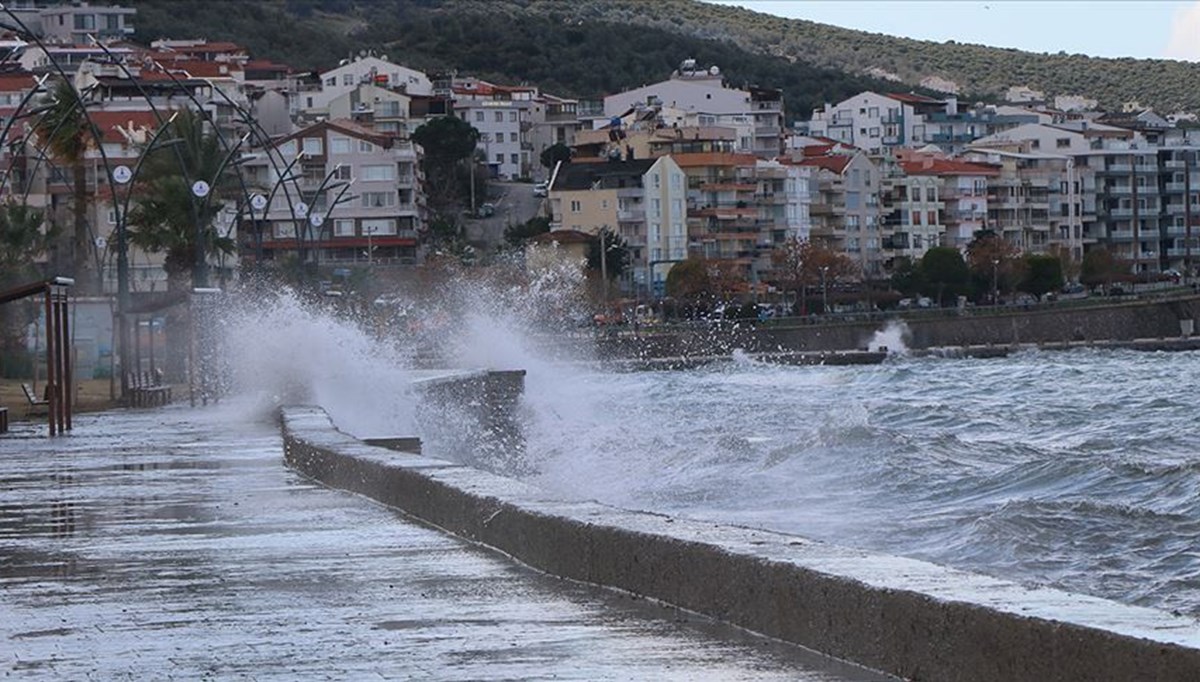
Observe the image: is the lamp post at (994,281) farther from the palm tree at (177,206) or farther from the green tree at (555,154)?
the palm tree at (177,206)

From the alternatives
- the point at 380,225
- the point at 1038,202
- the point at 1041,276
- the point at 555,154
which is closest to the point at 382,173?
the point at 380,225

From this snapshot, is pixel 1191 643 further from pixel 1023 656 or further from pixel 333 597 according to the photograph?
pixel 333 597

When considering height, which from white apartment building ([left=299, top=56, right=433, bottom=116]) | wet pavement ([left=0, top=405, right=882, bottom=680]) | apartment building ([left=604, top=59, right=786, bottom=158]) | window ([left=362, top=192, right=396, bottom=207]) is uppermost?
white apartment building ([left=299, top=56, right=433, bottom=116])

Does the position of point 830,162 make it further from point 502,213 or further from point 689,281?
point 689,281

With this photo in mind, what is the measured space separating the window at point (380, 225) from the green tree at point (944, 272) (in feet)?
110

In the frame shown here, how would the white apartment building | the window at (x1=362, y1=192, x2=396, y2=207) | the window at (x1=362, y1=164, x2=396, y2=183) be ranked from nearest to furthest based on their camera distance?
the window at (x1=362, y1=192, x2=396, y2=207)
the window at (x1=362, y1=164, x2=396, y2=183)
the white apartment building

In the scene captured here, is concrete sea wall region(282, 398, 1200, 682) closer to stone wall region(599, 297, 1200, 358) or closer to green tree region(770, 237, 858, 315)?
stone wall region(599, 297, 1200, 358)

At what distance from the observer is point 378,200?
13862 centimetres

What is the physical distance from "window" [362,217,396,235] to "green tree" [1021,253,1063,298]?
1687 inches

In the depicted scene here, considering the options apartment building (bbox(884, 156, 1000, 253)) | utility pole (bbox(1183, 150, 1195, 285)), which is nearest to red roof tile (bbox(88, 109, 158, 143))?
apartment building (bbox(884, 156, 1000, 253))

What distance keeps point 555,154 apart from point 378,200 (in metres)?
38.5

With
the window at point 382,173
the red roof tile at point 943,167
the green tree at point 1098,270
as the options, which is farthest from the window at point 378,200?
the green tree at point 1098,270

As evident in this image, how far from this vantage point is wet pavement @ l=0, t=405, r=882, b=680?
754cm

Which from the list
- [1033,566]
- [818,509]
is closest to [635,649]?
[1033,566]
